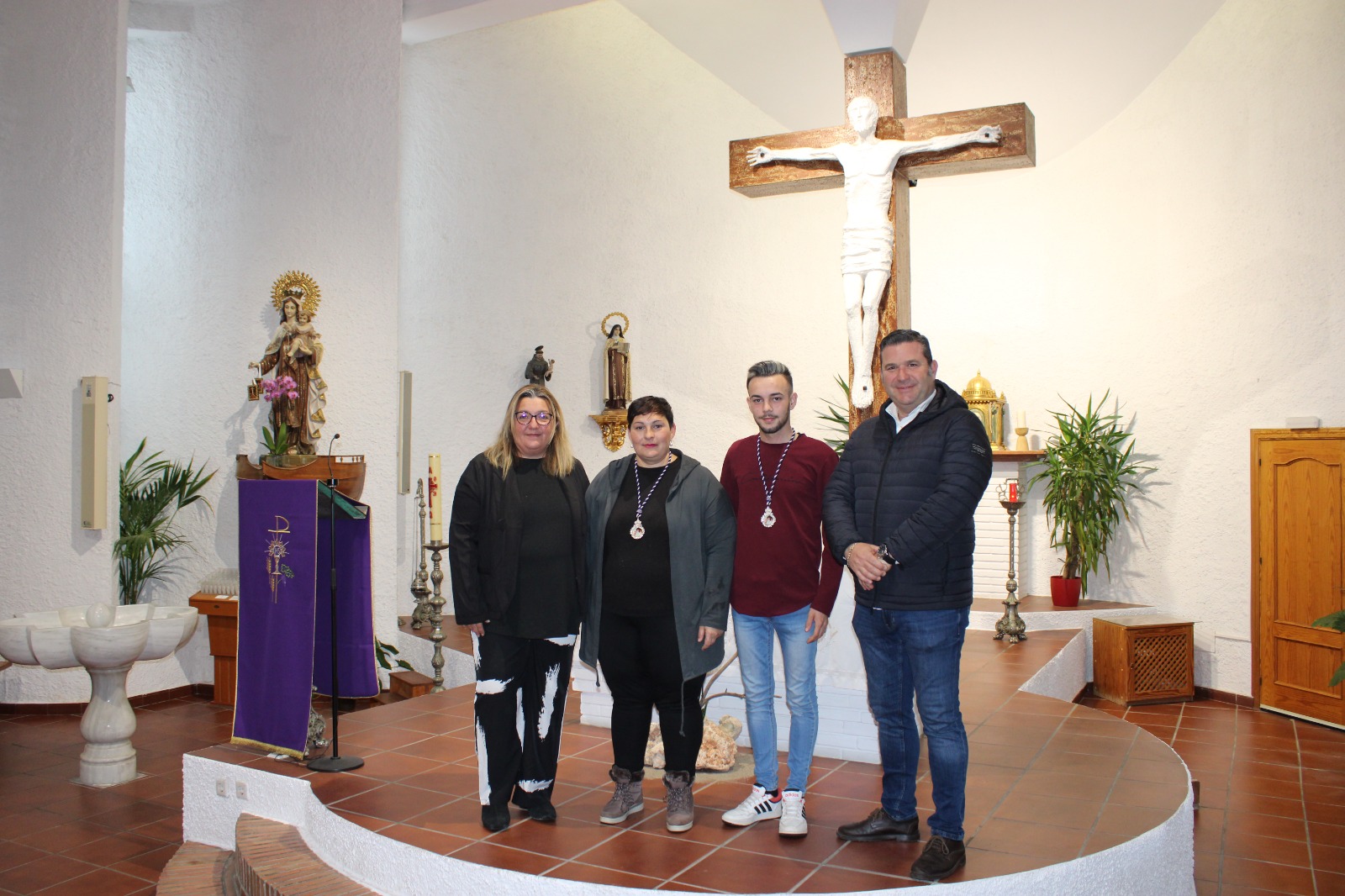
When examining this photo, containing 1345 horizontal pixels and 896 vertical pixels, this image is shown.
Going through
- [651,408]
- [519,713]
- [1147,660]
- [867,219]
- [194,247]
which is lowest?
[1147,660]

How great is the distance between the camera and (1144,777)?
3641mm

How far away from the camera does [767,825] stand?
3.22m

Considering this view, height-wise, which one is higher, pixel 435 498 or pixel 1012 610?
pixel 435 498

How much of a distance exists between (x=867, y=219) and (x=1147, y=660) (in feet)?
12.6

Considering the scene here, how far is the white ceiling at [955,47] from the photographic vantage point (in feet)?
22.3

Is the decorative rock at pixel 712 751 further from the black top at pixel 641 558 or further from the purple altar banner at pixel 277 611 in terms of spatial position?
the purple altar banner at pixel 277 611

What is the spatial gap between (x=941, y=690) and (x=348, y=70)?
5.66 m

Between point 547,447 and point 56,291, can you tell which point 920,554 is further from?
point 56,291

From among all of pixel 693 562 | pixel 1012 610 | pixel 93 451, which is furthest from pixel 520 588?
pixel 1012 610

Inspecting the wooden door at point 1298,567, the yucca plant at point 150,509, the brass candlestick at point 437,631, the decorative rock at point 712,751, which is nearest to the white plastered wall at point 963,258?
the wooden door at point 1298,567

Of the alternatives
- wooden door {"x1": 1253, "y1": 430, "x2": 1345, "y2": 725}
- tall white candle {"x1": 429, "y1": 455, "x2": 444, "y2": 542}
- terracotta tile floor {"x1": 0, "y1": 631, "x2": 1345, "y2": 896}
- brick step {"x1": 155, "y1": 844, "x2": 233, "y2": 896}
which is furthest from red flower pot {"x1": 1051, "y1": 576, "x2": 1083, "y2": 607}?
brick step {"x1": 155, "y1": 844, "x2": 233, "y2": 896}

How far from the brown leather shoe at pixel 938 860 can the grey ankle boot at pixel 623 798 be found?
880 mm

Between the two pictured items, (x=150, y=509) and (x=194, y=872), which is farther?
(x=150, y=509)

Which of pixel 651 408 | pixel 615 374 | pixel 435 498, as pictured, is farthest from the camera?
pixel 615 374
